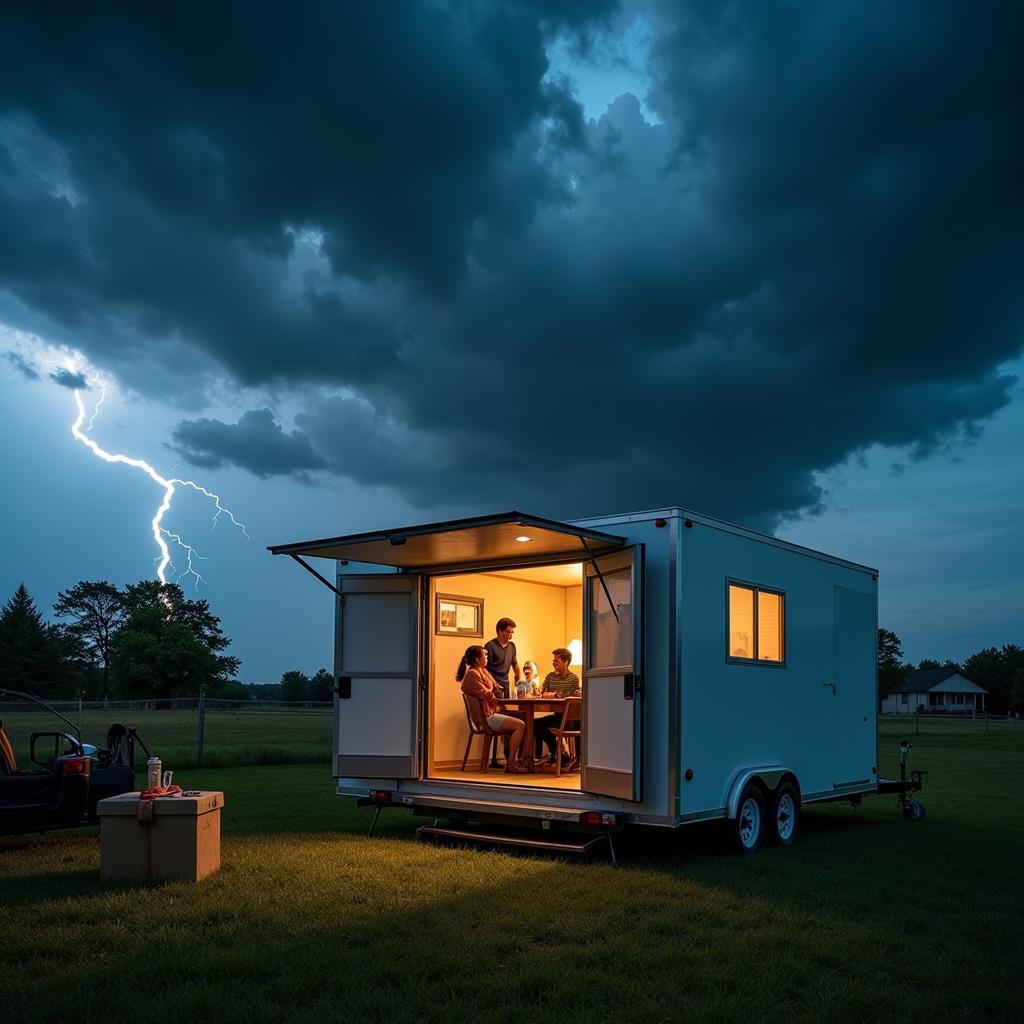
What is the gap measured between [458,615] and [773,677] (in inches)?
132

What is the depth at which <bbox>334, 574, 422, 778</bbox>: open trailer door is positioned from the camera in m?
9.32

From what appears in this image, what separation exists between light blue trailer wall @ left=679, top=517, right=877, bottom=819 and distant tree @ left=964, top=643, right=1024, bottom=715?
3852 inches

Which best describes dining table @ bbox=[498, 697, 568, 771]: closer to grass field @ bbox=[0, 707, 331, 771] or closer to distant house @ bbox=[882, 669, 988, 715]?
grass field @ bbox=[0, 707, 331, 771]

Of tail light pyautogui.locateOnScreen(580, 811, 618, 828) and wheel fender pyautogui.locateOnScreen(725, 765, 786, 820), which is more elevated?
wheel fender pyautogui.locateOnScreen(725, 765, 786, 820)

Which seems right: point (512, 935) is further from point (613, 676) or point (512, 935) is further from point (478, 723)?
point (478, 723)

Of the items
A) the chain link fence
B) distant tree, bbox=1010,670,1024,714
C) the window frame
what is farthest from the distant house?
the window frame

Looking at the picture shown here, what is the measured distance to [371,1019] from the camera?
167 inches

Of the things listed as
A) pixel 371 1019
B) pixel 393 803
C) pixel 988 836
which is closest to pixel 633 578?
pixel 393 803

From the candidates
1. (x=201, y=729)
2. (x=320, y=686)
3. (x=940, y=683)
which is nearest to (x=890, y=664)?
(x=320, y=686)

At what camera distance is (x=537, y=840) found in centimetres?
839

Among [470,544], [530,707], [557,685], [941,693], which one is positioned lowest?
[941,693]

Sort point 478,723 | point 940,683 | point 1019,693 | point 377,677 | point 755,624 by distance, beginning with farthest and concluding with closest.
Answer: point 940,683 → point 1019,693 → point 478,723 → point 377,677 → point 755,624

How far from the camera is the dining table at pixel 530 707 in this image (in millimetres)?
10102

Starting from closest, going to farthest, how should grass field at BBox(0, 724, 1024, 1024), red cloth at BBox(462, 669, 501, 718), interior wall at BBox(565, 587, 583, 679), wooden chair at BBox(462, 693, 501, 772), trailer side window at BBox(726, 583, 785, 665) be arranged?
grass field at BBox(0, 724, 1024, 1024) → trailer side window at BBox(726, 583, 785, 665) → red cloth at BBox(462, 669, 501, 718) → wooden chair at BBox(462, 693, 501, 772) → interior wall at BBox(565, 587, 583, 679)
